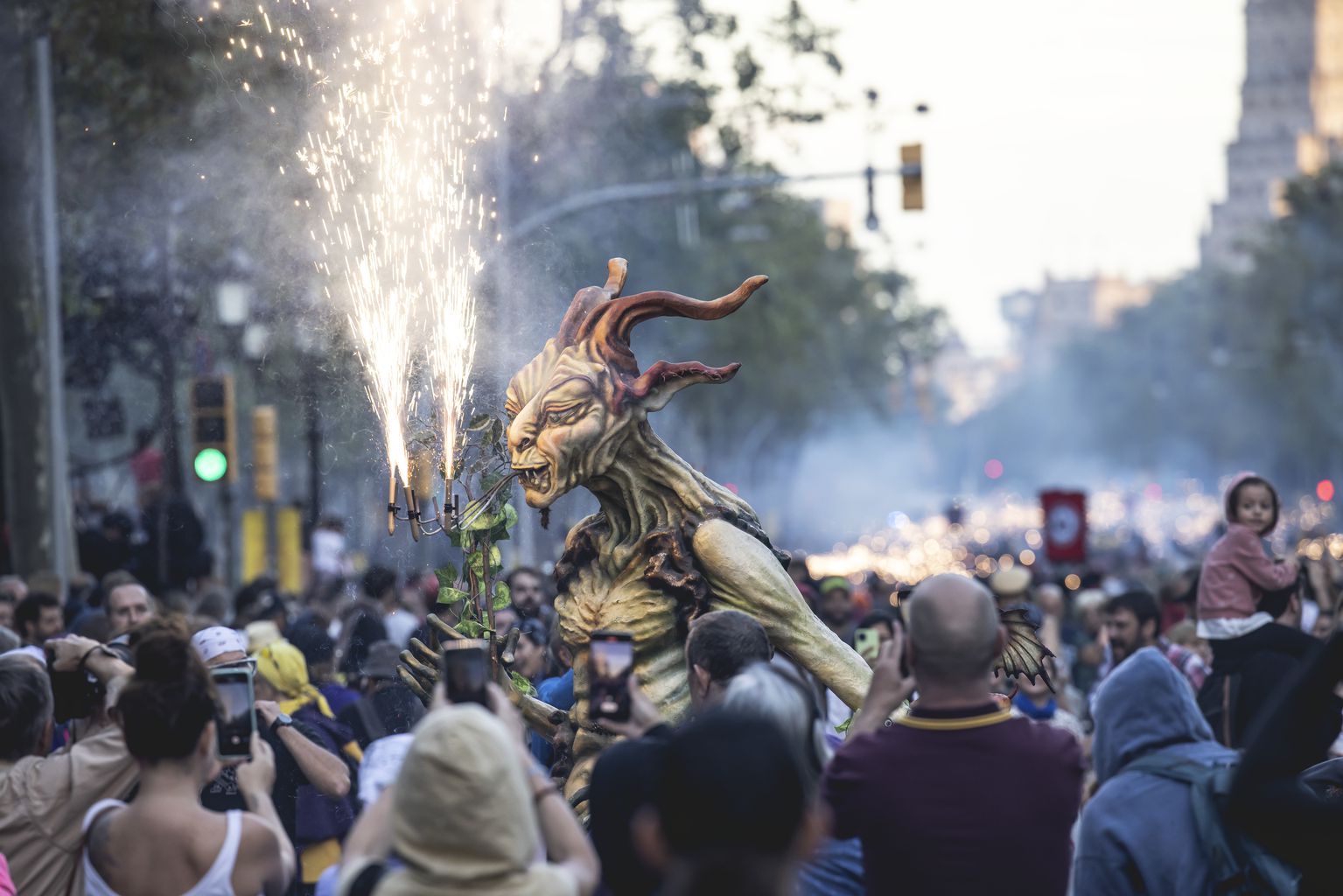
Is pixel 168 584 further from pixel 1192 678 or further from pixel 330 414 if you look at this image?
pixel 1192 678

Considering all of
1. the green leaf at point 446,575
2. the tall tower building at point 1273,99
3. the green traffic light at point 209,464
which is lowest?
the green leaf at point 446,575

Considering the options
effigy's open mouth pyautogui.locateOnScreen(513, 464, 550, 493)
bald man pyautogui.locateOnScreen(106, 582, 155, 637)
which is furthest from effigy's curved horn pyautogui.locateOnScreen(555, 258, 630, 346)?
bald man pyautogui.locateOnScreen(106, 582, 155, 637)

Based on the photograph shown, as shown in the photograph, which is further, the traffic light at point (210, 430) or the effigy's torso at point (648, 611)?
the traffic light at point (210, 430)

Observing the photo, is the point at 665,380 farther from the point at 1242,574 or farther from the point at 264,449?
the point at 264,449

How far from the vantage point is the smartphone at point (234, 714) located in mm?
5059

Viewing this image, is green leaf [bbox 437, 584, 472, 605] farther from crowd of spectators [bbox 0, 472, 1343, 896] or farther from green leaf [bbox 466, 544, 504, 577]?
crowd of spectators [bbox 0, 472, 1343, 896]

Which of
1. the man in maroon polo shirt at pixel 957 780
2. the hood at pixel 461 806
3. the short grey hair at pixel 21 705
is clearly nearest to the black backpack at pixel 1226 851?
the man in maroon polo shirt at pixel 957 780

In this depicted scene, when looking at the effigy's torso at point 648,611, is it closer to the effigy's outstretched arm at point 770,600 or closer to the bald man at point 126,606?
the effigy's outstretched arm at point 770,600

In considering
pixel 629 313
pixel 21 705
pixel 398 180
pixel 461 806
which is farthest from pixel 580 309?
pixel 461 806

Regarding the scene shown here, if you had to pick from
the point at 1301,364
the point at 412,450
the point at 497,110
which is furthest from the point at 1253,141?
the point at 412,450

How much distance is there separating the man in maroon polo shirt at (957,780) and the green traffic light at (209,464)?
12658 mm

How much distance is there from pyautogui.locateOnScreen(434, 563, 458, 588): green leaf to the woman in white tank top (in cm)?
175

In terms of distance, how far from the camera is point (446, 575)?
22.7ft

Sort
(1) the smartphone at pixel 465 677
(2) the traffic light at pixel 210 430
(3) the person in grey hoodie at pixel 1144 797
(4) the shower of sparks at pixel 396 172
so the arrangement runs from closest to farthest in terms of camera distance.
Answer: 1. (1) the smartphone at pixel 465 677
2. (3) the person in grey hoodie at pixel 1144 797
3. (4) the shower of sparks at pixel 396 172
4. (2) the traffic light at pixel 210 430
